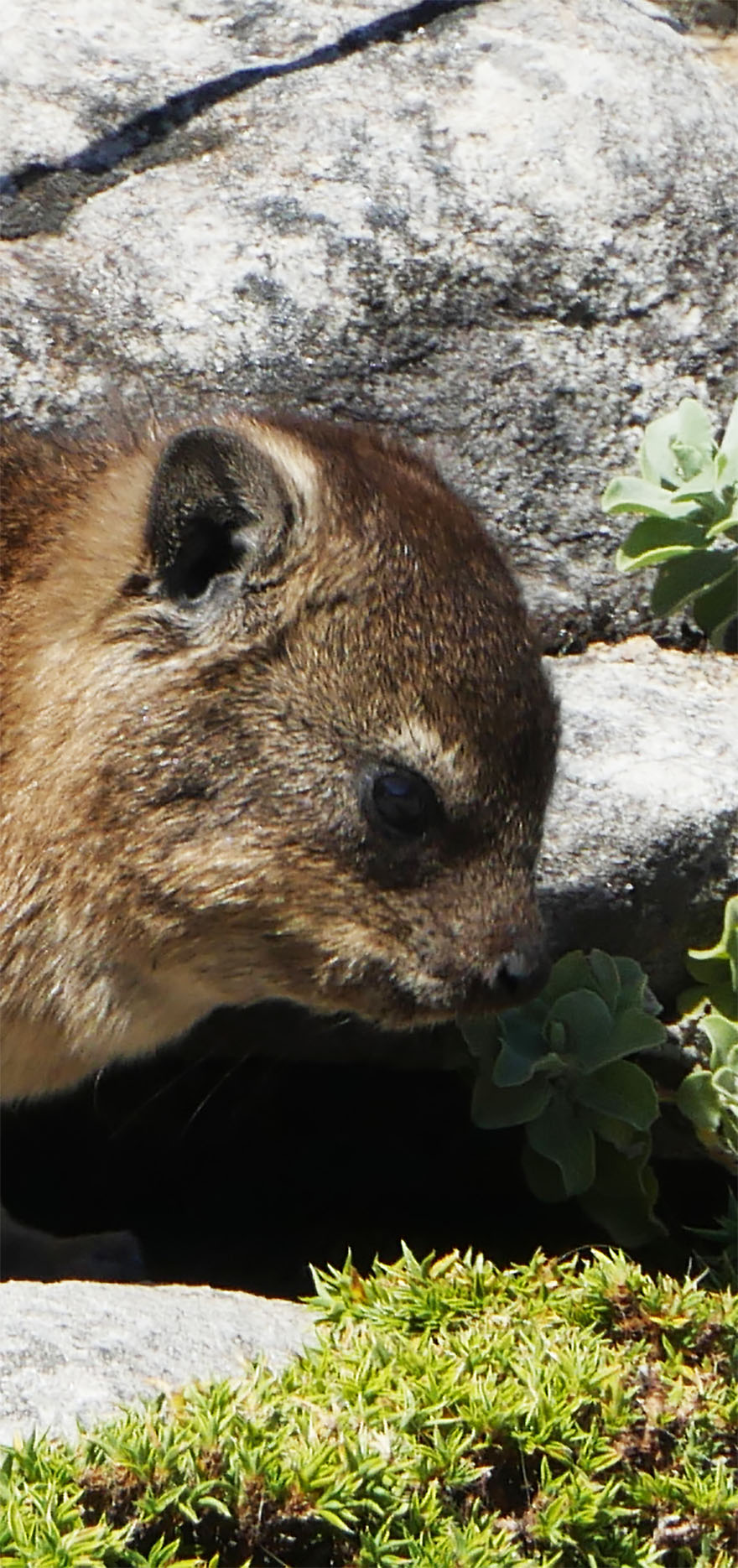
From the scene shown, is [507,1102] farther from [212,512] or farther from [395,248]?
[395,248]

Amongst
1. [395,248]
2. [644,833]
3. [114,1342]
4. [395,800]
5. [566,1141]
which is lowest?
[566,1141]

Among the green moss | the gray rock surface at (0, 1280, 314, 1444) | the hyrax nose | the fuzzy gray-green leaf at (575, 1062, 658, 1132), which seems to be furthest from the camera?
the fuzzy gray-green leaf at (575, 1062, 658, 1132)

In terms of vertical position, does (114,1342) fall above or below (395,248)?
below

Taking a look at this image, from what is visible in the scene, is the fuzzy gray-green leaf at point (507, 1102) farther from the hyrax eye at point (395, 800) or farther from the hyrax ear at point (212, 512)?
the hyrax ear at point (212, 512)

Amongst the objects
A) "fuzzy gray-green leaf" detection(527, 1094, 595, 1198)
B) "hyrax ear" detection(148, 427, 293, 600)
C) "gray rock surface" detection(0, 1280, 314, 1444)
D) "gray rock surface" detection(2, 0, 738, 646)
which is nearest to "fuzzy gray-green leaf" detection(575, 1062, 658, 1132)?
"fuzzy gray-green leaf" detection(527, 1094, 595, 1198)

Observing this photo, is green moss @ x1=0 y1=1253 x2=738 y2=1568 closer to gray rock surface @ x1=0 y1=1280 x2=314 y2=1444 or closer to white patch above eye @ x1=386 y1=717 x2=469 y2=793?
gray rock surface @ x1=0 y1=1280 x2=314 y2=1444

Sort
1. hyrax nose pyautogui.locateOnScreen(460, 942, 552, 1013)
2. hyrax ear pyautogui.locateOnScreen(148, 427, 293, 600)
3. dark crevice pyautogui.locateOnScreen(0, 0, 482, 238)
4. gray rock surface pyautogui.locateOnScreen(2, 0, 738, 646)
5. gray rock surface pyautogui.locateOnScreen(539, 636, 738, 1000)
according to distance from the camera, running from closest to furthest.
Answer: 1. hyrax ear pyautogui.locateOnScreen(148, 427, 293, 600)
2. hyrax nose pyautogui.locateOnScreen(460, 942, 552, 1013)
3. gray rock surface pyautogui.locateOnScreen(539, 636, 738, 1000)
4. gray rock surface pyautogui.locateOnScreen(2, 0, 738, 646)
5. dark crevice pyautogui.locateOnScreen(0, 0, 482, 238)

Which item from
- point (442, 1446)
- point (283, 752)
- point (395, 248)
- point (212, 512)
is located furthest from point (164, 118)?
point (442, 1446)

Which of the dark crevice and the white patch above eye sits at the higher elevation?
the dark crevice
